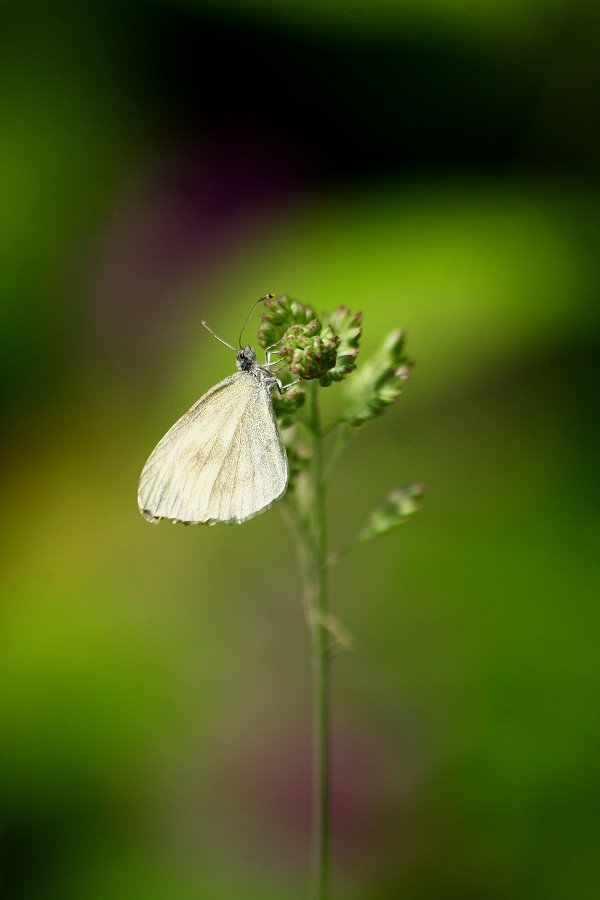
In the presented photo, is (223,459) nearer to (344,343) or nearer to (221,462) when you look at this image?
(221,462)

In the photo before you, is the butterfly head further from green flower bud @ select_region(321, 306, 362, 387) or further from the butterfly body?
green flower bud @ select_region(321, 306, 362, 387)

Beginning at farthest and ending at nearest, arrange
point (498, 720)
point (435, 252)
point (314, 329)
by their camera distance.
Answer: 1. point (435, 252)
2. point (498, 720)
3. point (314, 329)

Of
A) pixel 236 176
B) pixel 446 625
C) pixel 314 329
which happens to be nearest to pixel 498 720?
pixel 446 625

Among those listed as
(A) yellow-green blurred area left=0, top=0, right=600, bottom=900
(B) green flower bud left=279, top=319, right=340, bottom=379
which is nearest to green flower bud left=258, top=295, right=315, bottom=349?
(B) green flower bud left=279, top=319, right=340, bottom=379

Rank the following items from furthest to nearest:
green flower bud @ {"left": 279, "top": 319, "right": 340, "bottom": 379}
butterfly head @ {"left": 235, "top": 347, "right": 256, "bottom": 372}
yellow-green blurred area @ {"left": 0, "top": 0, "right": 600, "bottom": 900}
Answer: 1. yellow-green blurred area @ {"left": 0, "top": 0, "right": 600, "bottom": 900}
2. butterfly head @ {"left": 235, "top": 347, "right": 256, "bottom": 372}
3. green flower bud @ {"left": 279, "top": 319, "right": 340, "bottom": 379}

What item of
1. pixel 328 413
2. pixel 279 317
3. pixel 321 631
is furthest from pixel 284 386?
pixel 328 413

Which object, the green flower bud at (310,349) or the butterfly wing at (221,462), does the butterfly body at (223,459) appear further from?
the green flower bud at (310,349)

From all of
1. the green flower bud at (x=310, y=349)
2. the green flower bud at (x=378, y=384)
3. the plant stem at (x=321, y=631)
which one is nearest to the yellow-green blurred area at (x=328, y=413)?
the plant stem at (x=321, y=631)

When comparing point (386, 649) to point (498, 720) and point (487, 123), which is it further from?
point (487, 123)
